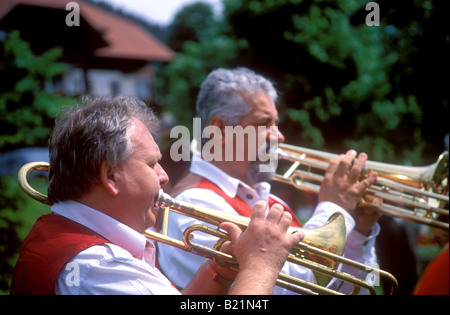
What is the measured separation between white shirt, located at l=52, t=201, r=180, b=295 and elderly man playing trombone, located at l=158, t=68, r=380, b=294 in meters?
0.74

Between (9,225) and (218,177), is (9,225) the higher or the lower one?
the lower one

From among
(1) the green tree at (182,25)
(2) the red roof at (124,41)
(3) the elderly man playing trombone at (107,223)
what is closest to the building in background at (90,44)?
(2) the red roof at (124,41)

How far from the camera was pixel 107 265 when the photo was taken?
1.37 meters

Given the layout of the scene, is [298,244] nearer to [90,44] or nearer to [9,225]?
[9,225]

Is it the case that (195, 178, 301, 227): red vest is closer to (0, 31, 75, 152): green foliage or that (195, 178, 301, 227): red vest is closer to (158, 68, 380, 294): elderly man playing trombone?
(158, 68, 380, 294): elderly man playing trombone

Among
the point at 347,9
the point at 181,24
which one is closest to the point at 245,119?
the point at 347,9

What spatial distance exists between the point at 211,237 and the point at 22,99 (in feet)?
10.1

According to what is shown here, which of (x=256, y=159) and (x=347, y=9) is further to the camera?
(x=347, y=9)

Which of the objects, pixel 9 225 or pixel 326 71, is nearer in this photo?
pixel 9 225

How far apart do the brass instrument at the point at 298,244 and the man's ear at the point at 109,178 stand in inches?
9.8

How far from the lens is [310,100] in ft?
21.4

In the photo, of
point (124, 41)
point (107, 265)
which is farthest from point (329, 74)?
point (124, 41)
